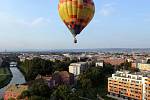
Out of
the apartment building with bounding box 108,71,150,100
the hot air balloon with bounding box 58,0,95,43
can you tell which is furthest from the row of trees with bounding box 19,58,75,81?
the hot air balloon with bounding box 58,0,95,43

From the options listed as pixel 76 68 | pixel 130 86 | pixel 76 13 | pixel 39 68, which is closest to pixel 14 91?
pixel 130 86

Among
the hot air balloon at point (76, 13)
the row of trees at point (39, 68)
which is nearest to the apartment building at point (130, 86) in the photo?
the hot air balloon at point (76, 13)

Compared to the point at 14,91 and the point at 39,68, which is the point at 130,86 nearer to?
the point at 14,91

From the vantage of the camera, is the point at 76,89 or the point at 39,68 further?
the point at 39,68

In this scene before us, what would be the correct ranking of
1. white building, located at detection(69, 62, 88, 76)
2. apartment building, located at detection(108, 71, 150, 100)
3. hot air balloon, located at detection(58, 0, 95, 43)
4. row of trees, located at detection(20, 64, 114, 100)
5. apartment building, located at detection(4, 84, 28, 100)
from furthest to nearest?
1. white building, located at detection(69, 62, 88, 76)
2. apartment building, located at detection(108, 71, 150, 100)
3. apartment building, located at detection(4, 84, 28, 100)
4. row of trees, located at detection(20, 64, 114, 100)
5. hot air balloon, located at detection(58, 0, 95, 43)

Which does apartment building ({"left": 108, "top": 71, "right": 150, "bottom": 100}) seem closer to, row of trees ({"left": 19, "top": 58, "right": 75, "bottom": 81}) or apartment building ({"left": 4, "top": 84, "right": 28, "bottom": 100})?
apartment building ({"left": 4, "top": 84, "right": 28, "bottom": 100})

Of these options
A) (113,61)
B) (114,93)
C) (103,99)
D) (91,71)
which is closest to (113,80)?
(114,93)

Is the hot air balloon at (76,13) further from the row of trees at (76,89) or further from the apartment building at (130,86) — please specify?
the apartment building at (130,86)
